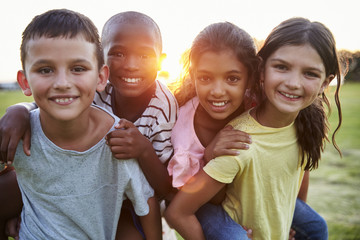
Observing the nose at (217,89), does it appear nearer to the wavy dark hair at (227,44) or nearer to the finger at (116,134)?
the wavy dark hair at (227,44)

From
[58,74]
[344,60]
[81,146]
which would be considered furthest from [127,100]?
[344,60]

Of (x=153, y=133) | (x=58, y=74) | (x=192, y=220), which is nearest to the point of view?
(x=58, y=74)

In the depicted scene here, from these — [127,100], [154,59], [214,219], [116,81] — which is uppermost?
[154,59]

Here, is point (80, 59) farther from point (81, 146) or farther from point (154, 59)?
point (154, 59)

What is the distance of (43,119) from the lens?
5.77ft

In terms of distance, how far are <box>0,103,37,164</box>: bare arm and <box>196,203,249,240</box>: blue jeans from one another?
1078 mm

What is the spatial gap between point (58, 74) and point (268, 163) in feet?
4.05

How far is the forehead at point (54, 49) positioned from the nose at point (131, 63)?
421mm

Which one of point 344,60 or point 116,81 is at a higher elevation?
point 344,60

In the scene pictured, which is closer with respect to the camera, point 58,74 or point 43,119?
point 58,74

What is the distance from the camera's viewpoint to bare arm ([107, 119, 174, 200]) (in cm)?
173

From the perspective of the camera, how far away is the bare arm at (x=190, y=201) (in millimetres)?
1813

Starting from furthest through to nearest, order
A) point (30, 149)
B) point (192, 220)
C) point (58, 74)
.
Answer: point (192, 220), point (30, 149), point (58, 74)

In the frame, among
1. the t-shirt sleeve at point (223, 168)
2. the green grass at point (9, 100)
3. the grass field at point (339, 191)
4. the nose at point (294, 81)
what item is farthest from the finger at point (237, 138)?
the green grass at point (9, 100)
